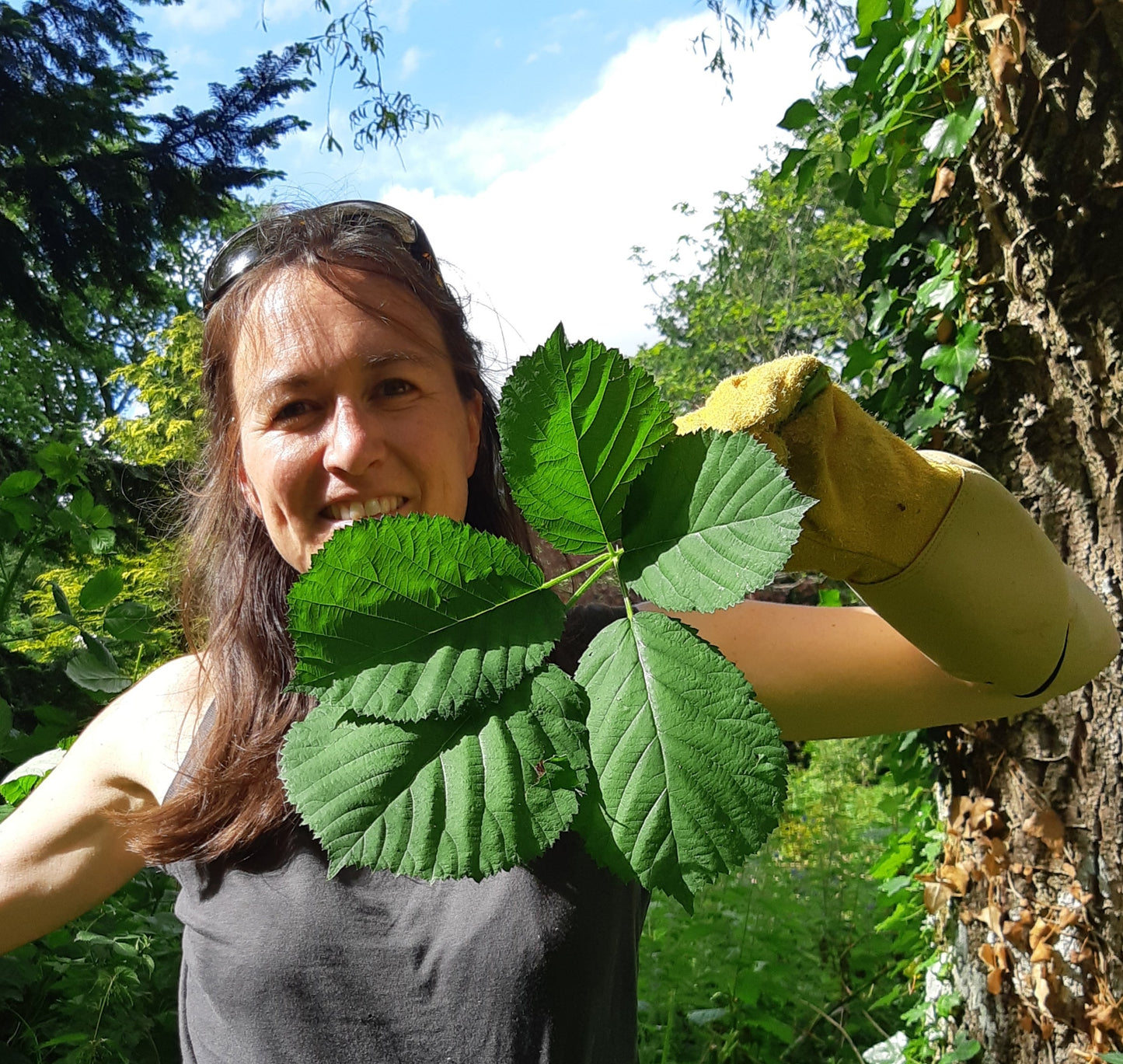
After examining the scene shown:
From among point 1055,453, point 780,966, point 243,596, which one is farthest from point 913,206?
point 780,966

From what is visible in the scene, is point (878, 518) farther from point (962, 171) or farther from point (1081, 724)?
point (962, 171)

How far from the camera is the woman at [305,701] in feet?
2.35

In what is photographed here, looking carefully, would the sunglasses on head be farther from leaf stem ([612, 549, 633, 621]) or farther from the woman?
leaf stem ([612, 549, 633, 621])

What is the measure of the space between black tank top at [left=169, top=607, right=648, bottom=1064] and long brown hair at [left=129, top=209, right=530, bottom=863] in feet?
0.31

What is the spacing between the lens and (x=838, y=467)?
75 centimetres

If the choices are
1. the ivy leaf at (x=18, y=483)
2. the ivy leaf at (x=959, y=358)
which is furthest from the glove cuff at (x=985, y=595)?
the ivy leaf at (x=18, y=483)

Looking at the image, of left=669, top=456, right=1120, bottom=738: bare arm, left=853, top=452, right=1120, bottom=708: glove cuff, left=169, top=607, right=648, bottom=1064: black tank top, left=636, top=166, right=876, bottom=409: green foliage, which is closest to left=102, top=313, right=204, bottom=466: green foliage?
left=636, top=166, right=876, bottom=409: green foliage

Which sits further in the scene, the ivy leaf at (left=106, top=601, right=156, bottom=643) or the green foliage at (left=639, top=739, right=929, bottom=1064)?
the green foliage at (left=639, top=739, right=929, bottom=1064)

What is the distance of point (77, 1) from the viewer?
22.9 ft

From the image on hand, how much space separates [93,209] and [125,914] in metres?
6.10

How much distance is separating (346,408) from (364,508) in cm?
8

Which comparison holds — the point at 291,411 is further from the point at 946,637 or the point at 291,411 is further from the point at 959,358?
the point at 959,358

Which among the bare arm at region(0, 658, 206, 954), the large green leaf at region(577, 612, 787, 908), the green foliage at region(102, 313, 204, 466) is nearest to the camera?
the large green leaf at region(577, 612, 787, 908)

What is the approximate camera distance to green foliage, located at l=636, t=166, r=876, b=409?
31.3ft
